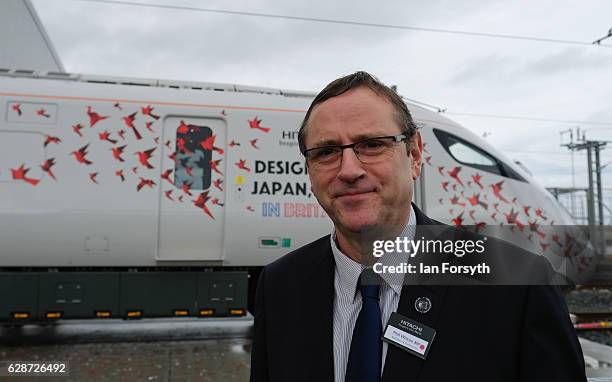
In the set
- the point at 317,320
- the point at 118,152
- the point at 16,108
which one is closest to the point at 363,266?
the point at 317,320

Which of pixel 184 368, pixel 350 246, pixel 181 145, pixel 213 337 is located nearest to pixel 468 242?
pixel 350 246

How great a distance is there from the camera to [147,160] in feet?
18.4

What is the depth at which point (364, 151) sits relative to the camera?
1.31 m

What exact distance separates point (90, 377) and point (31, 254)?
1.79 metres

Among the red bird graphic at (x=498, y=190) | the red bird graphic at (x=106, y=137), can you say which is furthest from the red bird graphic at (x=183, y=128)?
the red bird graphic at (x=498, y=190)

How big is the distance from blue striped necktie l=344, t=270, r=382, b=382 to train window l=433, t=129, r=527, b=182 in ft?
17.8

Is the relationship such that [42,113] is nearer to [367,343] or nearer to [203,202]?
[203,202]

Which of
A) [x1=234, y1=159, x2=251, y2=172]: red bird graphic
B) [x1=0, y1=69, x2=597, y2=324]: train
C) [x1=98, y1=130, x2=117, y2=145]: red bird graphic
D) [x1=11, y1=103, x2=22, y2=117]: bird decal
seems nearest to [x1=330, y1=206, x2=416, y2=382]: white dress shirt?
[x1=0, y1=69, x2=597, y2=324]: train

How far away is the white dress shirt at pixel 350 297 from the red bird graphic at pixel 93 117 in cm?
515

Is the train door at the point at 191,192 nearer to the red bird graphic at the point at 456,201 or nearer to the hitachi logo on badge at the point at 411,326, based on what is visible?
the red bird graphic at the point at 456,201

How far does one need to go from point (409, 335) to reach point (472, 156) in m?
5.76

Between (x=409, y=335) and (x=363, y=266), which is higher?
(x=363, y=266)

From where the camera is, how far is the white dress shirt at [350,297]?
132cm

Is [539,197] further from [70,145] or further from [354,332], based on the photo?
[70,145]
